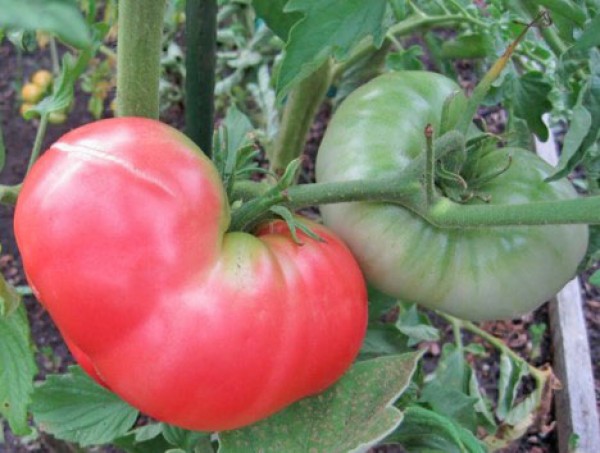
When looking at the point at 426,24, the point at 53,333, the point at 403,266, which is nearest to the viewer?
the point at 403,266

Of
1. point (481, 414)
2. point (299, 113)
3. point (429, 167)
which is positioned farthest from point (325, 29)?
point (481, 414)

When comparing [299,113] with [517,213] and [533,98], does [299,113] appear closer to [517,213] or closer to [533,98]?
[533,98]

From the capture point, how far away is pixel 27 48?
738 mm

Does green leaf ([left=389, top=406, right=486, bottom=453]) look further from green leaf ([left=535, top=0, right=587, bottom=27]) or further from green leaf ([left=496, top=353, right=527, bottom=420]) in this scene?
green leaf ([left=496, top=353, right=527, bottom=420])

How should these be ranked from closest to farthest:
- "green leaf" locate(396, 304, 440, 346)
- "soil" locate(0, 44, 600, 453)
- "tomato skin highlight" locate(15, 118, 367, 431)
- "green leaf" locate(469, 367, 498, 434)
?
"tomato skin highlight" locate(15, 118, 367, 431) → "green leaf" locate(396, 304, 440, 346) → "green leaf" locate(469, 367, 498, 434) → "soil" locate(0, 44, 600, 453)

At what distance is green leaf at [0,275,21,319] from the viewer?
67 centimetres

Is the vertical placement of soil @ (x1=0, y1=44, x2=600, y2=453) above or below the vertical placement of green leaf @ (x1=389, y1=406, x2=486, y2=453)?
below

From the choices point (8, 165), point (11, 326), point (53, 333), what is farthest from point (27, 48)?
point (8, 165)

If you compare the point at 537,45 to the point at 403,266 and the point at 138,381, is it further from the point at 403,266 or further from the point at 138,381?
the point at 138,381

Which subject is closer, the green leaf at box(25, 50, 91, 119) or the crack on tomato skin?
the crack on tomato skin

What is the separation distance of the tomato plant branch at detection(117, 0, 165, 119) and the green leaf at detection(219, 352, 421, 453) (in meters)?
0.28

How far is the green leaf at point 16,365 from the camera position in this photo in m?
0.73

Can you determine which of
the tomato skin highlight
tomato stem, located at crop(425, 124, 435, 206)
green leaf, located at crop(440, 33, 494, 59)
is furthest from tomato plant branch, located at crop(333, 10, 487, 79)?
the tomato skin highlight

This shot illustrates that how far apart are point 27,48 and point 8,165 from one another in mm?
1096
